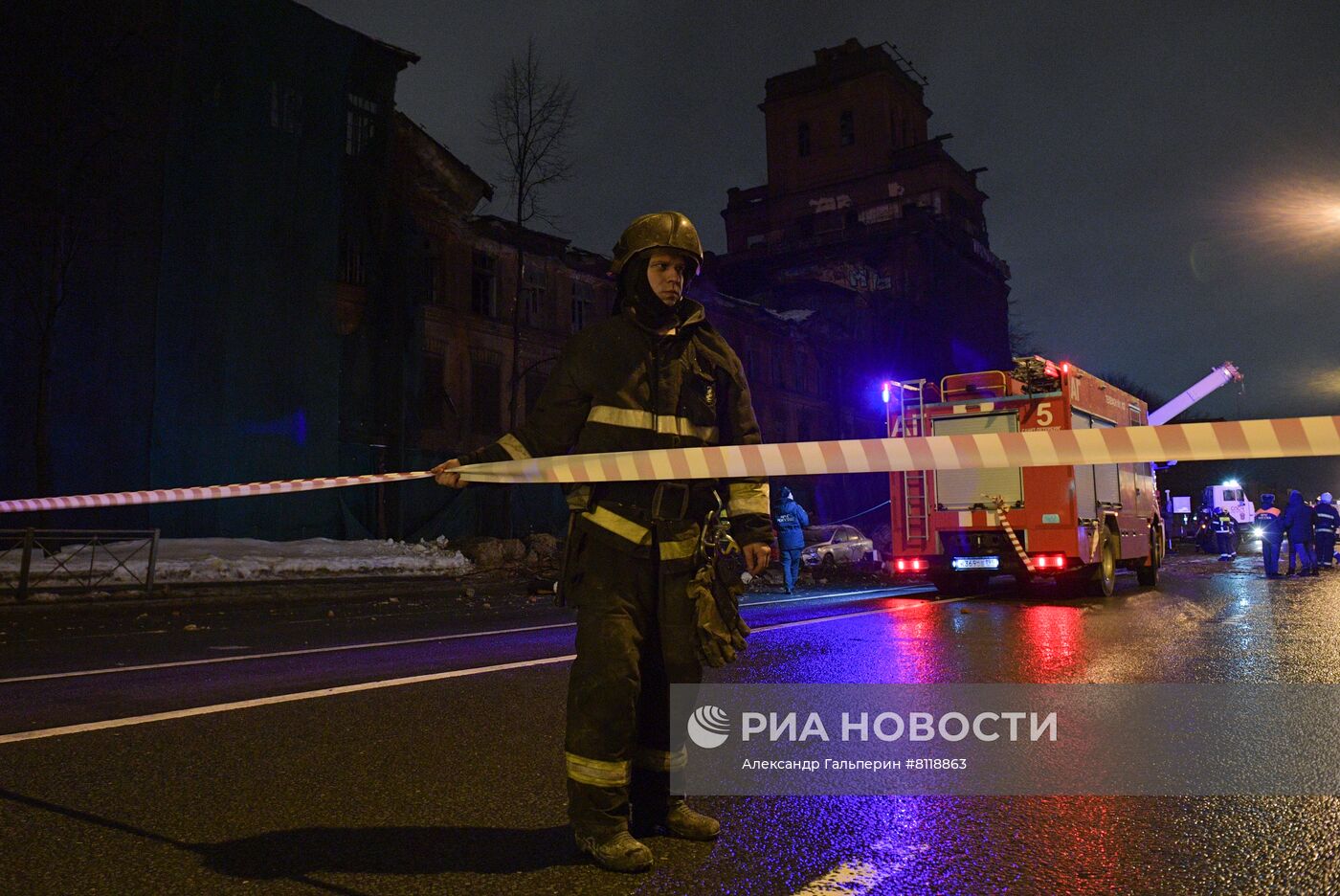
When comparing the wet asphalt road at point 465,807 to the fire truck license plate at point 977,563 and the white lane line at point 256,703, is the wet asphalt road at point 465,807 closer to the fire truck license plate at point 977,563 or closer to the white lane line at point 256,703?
the white lane line at point 256,703

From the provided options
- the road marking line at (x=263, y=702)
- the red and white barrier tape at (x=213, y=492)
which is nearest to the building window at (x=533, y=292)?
the road marking line at (x=263, y=702)

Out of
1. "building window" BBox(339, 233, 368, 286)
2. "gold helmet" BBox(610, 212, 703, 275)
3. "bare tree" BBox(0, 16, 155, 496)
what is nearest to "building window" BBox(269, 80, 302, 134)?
"building window" BBox(339, 233, 368, 286)

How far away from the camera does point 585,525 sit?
3.39m

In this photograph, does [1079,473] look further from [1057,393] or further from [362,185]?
[362,185]

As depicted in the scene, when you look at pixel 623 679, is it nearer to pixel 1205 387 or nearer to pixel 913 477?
pixel 913 477

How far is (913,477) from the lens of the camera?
14.6 meters

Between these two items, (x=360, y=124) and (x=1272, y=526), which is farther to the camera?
(x=360, y=124)

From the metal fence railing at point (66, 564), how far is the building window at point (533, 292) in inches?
763

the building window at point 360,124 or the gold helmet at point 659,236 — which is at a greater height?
the building window at point 360,124

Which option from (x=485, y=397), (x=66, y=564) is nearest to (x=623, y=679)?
(x=66, y=564)

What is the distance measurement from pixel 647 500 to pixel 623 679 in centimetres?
62

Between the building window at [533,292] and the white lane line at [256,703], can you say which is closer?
the white lane line at [256,703]

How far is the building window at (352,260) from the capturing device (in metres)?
25.9

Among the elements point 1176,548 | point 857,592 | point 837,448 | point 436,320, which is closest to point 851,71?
point 1176,548
